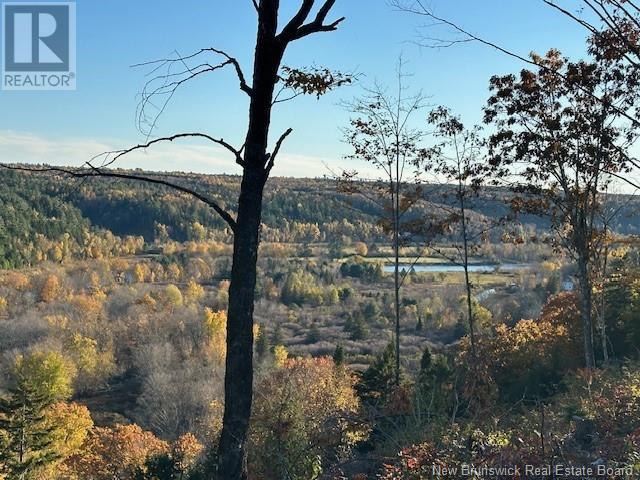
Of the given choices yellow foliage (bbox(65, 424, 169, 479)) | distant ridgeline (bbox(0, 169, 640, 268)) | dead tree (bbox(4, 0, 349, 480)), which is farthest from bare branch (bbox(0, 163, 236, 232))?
distant ridgeline (bbox(0, 169, 640, 268))

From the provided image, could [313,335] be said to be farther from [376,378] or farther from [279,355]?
[376,378]

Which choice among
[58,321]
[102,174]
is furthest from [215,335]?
[102,174]

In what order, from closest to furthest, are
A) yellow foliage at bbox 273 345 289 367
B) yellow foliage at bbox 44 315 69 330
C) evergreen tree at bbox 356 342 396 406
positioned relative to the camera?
evergreen tree at bbox 356 342 396 406
yellow foliage at bbox 273 345 289 367
yellow foliage at bbox 44 315 69 330

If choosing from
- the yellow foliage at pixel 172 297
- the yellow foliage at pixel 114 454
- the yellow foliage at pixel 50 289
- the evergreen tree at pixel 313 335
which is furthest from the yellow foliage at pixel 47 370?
the yellow foliage at pixel 50 289

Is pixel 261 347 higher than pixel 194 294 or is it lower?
lower

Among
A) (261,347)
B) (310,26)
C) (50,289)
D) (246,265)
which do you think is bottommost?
(261,347)

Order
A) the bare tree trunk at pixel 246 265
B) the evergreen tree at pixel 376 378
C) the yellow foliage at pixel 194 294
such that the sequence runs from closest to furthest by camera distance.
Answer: the bare tree trunk at pixel 246 265 < the evergreen tree at pixel 376 378 < the yellow foliage at pixel 194 294

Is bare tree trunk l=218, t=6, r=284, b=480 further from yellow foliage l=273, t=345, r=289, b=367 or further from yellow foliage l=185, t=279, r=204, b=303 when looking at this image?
yellow foliage l=185, t=279, r=204, b=303

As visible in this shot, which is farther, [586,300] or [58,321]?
[58,321]

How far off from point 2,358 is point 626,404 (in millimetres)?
59902

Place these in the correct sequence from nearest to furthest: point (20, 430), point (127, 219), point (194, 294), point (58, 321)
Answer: point (20, 430) < point (58, 321) < point (194, 294) < point (127, 219)

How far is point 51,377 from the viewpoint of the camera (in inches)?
1768

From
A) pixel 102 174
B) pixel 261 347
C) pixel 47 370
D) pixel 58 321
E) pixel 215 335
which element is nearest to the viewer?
pixel 102 174

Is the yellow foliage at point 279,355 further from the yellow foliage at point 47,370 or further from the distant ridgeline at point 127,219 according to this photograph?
the distant ridgeline at point 127,219
